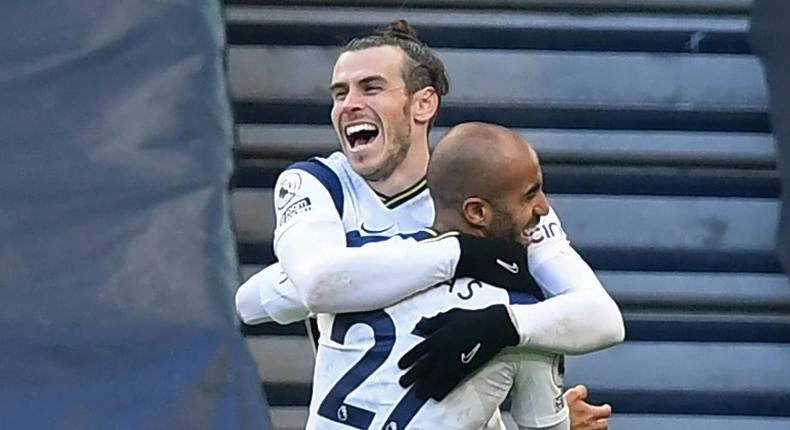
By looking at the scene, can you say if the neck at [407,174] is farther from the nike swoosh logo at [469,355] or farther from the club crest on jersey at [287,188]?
the nike swoosh logo at [469,355]

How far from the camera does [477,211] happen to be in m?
2.20

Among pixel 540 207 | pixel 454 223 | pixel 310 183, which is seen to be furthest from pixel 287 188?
pixel 540 207

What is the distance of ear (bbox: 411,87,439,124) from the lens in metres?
2.42

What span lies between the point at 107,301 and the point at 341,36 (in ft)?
4.55

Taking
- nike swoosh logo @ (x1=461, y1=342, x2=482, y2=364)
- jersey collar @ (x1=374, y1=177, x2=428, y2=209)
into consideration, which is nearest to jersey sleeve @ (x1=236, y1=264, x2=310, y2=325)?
jersey collar @ (x1=374, y1=177, x2=428, y2=209)

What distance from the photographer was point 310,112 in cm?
403

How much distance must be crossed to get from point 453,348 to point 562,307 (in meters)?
0.16

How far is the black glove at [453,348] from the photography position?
83.4 inches

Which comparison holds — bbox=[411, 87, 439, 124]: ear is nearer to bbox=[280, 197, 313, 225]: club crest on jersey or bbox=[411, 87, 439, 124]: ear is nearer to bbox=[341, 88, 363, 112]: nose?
bbox=[341, 88, 363, 112]: nose

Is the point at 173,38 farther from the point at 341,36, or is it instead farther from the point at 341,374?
the point at 341,374

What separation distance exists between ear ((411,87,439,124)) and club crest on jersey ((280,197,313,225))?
0.77 feet

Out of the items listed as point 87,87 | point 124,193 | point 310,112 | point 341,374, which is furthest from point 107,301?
point 310,112

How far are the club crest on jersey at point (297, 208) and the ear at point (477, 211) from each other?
8.3 inches

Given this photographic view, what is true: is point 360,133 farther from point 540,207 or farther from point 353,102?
point 540,207
